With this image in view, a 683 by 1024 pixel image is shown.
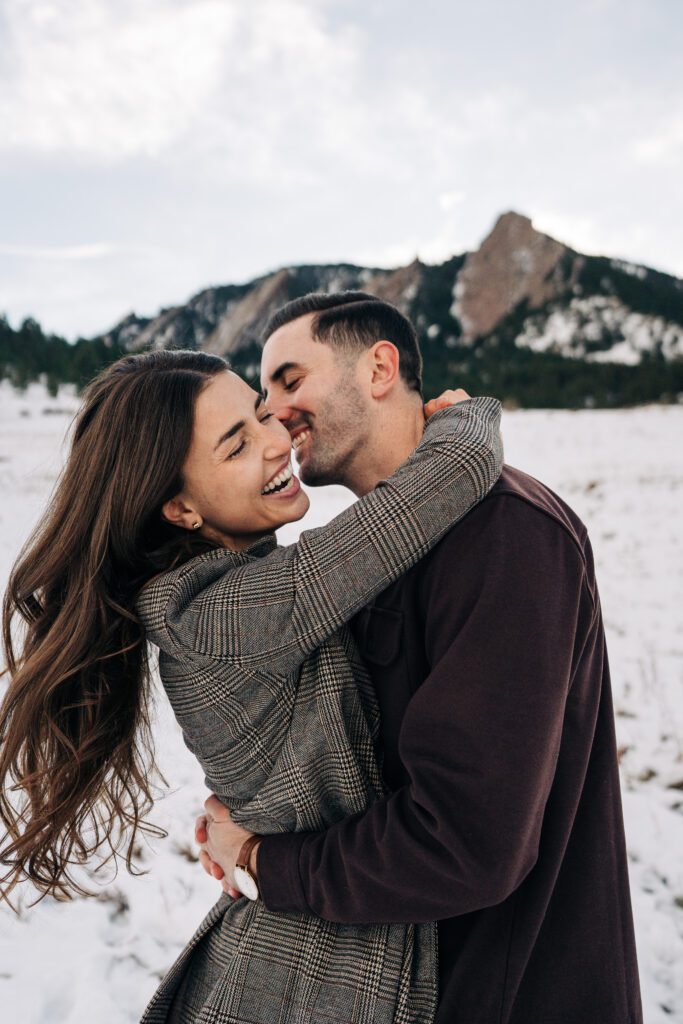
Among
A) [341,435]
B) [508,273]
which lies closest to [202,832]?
[341,435]

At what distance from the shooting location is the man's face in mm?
2121

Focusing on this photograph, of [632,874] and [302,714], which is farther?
[632,874]

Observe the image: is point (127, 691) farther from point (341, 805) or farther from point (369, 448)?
point (369, 448)

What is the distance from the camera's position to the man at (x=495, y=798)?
1141 mm

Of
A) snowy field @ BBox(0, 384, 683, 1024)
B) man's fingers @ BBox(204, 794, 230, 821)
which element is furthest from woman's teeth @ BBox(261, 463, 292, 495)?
snowy field @ BBox(0, 384, 683, 1024)

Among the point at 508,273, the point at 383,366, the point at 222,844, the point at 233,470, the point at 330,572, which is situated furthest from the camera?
the point at 508,273

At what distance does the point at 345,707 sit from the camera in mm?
1396

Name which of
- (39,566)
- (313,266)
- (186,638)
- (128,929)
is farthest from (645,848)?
(313,266)

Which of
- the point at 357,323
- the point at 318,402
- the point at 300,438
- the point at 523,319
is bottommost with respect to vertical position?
the point at 300,438

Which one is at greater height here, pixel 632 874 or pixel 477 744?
pixel 477 744

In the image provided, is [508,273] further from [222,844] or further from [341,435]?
[222,844]

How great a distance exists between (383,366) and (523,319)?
7112 cm

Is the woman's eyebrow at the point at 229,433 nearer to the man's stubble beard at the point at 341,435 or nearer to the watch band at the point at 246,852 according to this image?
the man's stubble beard at the point at 341,435

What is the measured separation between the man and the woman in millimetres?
75
